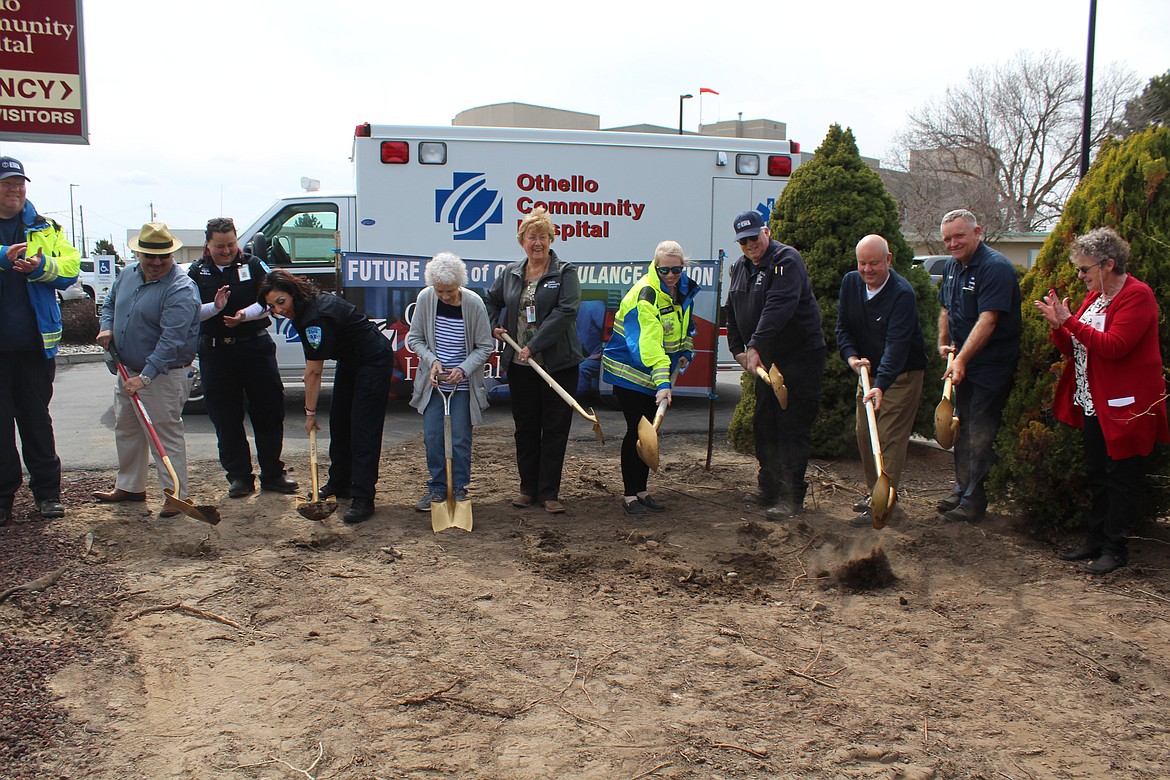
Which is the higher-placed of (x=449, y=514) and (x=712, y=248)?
(x=712, y=248)

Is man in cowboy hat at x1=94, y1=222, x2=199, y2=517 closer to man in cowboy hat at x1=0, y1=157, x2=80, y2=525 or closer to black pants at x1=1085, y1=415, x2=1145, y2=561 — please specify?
man in cowboy hat at x1=0, y1=157, x2=80, y2=525

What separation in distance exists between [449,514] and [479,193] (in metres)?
4.60

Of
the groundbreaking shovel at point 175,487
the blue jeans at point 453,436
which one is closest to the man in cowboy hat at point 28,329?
the groundbreaking shovel at point 175,487

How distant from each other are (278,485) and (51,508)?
1382 mm

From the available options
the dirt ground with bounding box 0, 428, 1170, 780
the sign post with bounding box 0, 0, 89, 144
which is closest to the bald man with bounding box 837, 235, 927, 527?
the dirt ground with bounding box 0, 428, 1170, 780

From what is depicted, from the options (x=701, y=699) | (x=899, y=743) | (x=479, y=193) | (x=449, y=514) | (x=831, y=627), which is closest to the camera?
(x=899, y=743)

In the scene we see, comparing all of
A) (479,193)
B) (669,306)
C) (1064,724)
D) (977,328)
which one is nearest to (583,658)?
(1064,724)

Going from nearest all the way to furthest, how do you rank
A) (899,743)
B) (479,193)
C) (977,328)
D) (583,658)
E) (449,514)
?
(899,743)
(583,658)
(977,328)
(449,514)
(479,193)

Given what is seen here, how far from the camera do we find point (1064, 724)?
10.3 feet

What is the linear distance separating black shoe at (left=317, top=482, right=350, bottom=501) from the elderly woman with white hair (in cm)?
76

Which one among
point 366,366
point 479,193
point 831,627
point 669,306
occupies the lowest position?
point 831,627

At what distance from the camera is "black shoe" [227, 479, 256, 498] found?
6215mm

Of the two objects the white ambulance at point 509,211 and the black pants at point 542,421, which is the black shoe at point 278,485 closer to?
the black pants at point 542,421

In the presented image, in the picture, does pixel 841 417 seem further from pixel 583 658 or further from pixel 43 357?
pixel 43 357
